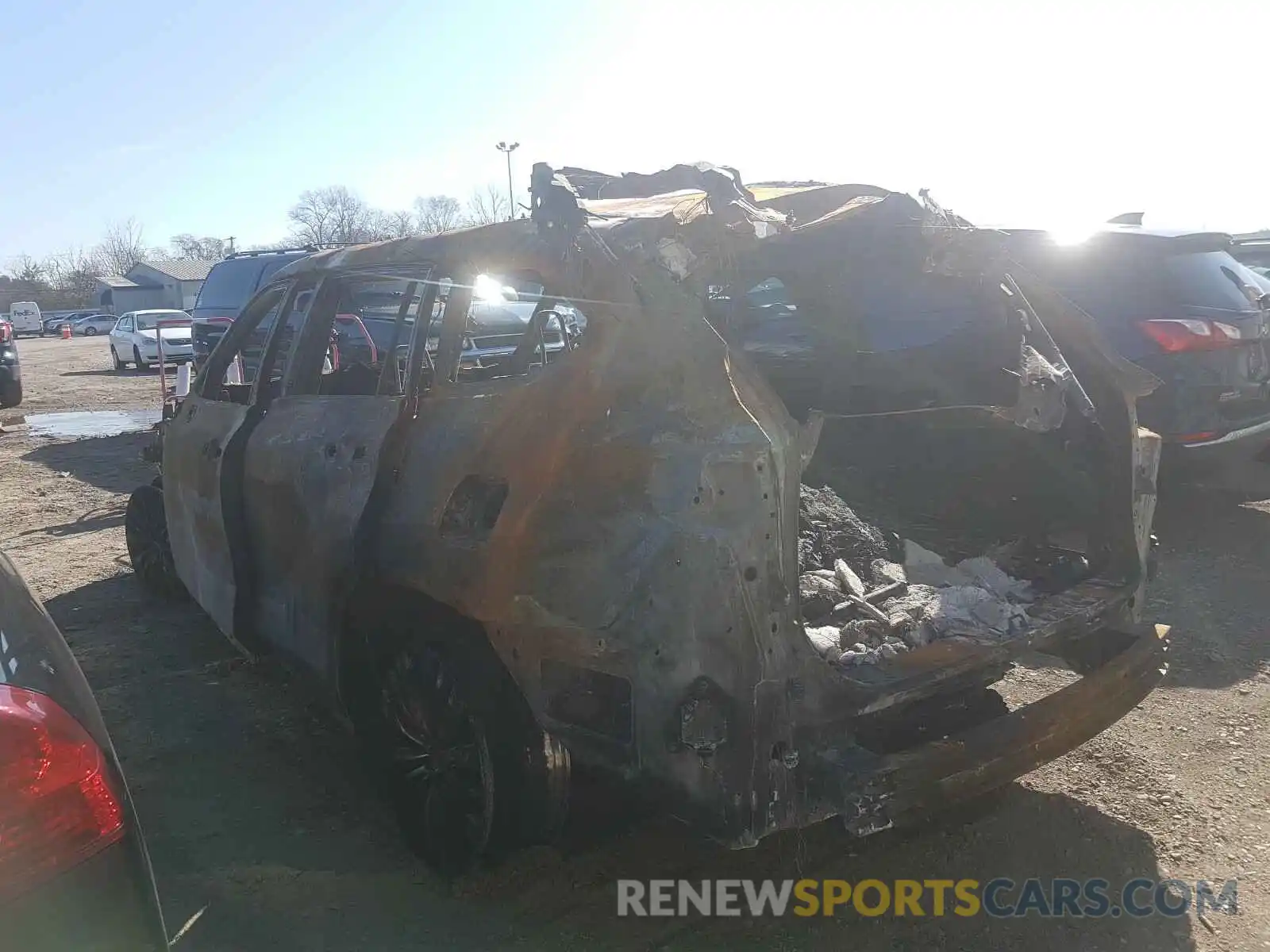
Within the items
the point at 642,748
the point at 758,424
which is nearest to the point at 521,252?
the point at 758,424

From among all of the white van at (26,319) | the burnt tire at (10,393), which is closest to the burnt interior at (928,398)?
the burnt tire at (10,393)

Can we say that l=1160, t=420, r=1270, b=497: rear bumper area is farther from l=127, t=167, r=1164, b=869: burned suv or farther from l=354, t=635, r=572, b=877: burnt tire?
l=354, t=635, r=572, b=877: burnt tire

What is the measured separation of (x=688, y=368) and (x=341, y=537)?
1.42m

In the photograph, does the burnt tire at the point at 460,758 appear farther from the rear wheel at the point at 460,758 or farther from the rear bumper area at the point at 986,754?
the rear bumper area at the point at 986,754

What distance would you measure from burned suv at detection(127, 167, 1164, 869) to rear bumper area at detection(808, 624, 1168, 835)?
1 cm

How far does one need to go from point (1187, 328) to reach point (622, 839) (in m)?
4.50

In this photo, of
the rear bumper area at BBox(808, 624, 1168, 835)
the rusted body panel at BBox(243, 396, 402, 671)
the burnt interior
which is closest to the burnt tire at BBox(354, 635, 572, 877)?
the rusted body panel at BBox(243, 396, 402, 671)

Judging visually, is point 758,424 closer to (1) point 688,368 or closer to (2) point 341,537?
(1) point 688,368

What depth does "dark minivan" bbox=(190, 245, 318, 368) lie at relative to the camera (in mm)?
12203

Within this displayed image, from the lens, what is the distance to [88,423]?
14.2m

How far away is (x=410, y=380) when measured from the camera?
10.6 feet

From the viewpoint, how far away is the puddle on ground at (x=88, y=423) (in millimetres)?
13078

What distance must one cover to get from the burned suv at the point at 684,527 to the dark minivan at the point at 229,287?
28.9 feet

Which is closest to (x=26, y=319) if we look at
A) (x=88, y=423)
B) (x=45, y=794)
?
(x=88, y=423)
